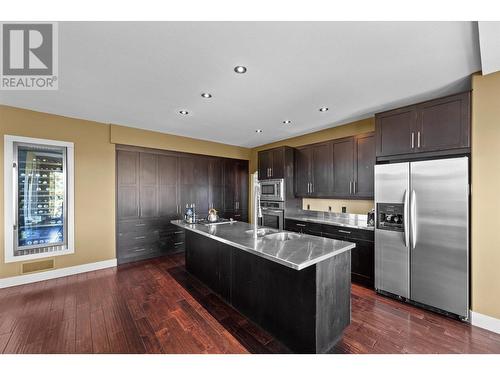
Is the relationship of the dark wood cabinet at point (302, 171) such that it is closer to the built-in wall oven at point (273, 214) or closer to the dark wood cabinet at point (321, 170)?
the dark wood cabinet at point (321, 170)

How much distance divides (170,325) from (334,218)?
3319 mm

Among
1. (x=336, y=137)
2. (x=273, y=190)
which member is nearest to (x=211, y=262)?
(x=273, y=190)

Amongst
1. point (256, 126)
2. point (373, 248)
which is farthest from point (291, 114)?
point (373, 248)

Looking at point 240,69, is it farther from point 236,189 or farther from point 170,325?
point 236,189

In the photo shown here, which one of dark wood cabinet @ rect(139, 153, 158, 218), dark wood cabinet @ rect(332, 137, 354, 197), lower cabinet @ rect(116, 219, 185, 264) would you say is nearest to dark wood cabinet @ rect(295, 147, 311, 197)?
dark wood cabinet @ rect(332, 137, 354, 197)

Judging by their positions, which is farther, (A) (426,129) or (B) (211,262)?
(B) (211,262)

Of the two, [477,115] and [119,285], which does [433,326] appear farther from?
[119,285]

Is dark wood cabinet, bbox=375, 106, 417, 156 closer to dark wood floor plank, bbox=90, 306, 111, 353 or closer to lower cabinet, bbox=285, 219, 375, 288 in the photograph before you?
lower cabinet, bbox=285, 219, 375, 288

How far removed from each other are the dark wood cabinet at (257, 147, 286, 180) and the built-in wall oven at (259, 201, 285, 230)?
2.11ft

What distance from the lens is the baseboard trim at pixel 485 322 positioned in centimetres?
211

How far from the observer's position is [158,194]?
4598 mm

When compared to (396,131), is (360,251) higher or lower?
lower

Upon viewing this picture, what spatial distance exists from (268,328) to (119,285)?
2.46 metres

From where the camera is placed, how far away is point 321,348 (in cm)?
175
